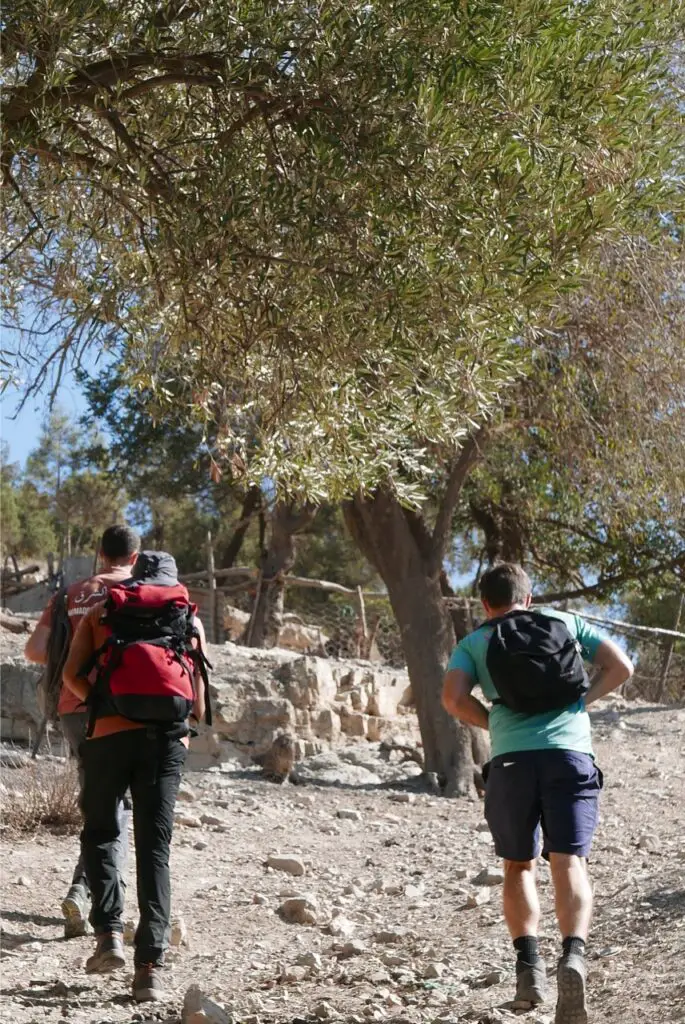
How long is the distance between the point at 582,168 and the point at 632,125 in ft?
1.02

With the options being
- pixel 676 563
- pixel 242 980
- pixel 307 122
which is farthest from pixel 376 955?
pixel 676 563

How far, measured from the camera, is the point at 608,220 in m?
5.32

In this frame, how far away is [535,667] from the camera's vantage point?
13.3 ft

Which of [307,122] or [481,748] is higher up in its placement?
[307,122]

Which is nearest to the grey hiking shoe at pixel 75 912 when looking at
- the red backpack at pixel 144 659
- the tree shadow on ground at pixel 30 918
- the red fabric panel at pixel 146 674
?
the tree shadow on ground at pixel 30 918

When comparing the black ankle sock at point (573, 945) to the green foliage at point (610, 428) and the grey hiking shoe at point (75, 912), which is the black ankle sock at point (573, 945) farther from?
the green foliage at point (610, 428)

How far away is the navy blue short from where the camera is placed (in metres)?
4.04

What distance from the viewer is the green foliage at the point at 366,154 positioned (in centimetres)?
507

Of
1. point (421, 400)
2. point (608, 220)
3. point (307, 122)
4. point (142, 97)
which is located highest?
point (142, 97)

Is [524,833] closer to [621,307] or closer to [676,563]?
[621,307]

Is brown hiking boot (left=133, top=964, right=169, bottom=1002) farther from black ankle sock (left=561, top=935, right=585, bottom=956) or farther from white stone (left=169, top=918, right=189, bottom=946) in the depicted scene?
black ankle sock (left=561, top=935, right=585, bottom=956)

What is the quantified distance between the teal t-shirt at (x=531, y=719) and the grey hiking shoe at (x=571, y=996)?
0.74 metres

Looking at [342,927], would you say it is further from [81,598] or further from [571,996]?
[571,996]

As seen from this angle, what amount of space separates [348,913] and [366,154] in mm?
4102
